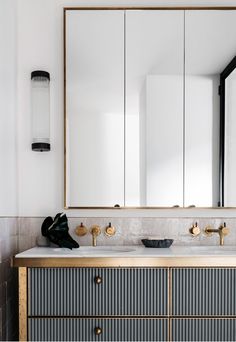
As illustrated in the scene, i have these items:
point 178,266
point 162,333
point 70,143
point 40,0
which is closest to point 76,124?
point 70,143

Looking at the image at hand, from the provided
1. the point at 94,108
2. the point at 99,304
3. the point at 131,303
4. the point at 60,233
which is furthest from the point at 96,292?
the point at 94,108

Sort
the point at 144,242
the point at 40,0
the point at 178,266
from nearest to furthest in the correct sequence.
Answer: the point at 178,266, the point at 144,242, the point at 40,0

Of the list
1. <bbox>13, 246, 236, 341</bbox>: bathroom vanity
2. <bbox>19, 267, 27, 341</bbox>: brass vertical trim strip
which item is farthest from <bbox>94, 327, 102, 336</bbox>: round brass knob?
<bbox>19, 267, 27, 341</bbox>: brass vertical trim strip

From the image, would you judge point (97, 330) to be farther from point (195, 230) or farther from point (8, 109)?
point (8, 109)

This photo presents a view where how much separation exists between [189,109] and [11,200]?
109 cm

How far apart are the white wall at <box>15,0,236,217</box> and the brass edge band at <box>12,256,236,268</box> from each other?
520mm

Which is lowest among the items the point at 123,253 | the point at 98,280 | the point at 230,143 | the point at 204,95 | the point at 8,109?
the point at 98,280

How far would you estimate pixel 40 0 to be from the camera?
2.32m

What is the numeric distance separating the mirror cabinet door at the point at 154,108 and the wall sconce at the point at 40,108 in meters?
0.45

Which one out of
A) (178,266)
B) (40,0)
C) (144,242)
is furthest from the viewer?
(40,0)

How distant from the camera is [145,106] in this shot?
229 centimetres

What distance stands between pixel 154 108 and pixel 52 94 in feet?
1.92

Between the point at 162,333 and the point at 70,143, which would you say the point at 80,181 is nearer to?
the point at 70,143

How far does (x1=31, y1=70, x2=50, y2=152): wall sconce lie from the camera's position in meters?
2.26
